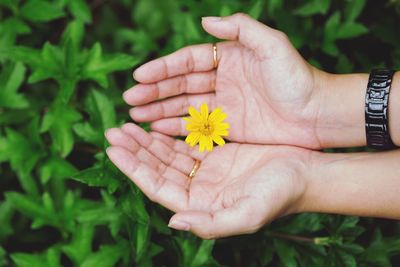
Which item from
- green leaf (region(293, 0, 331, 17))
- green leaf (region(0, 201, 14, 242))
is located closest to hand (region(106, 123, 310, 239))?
green leaf (region(293, 0, 331, 17))

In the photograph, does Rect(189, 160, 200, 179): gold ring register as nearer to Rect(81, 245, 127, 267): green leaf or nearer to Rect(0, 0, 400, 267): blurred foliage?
Rect(0, 0, 400, 267): blurred foliage

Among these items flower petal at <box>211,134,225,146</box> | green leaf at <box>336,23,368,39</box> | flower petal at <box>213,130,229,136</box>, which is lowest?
flower petal at <box>211,134,225,146</box>

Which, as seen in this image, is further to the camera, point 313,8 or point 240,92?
point 313,8

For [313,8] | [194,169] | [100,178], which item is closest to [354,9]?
[313,8]

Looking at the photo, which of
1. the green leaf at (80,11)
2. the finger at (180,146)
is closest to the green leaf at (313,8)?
the finger at (180,146)

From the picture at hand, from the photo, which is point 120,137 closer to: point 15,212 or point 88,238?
point 88,238

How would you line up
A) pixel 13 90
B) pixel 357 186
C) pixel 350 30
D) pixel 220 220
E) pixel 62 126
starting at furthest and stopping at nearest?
pixel 350 30 → pixel 13 90 → pixel 62 126 → pixel 357 186 → pixel 220 220

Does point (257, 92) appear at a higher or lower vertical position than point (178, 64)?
lower

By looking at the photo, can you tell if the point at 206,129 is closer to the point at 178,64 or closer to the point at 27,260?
the point at 178,64

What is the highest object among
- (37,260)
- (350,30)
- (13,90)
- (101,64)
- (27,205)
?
(350,30)
